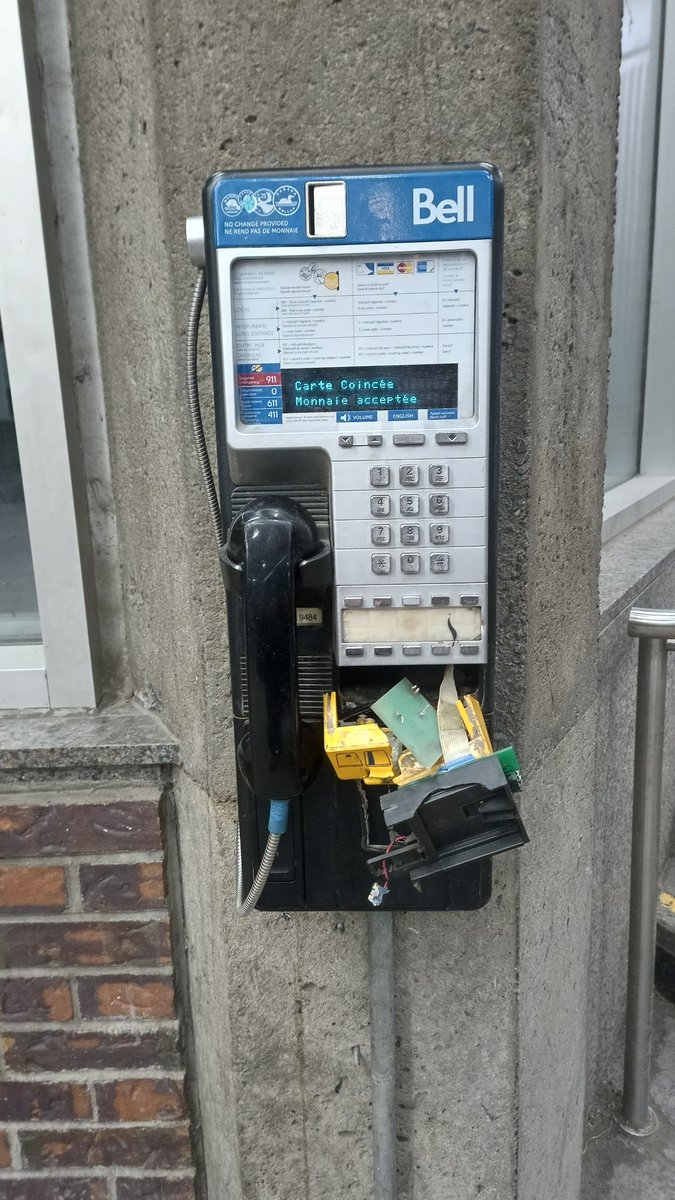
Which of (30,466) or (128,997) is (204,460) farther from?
(128,997)

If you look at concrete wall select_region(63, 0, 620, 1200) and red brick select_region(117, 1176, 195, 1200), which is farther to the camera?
red brick select_region(117, 1176, 195, 1200)

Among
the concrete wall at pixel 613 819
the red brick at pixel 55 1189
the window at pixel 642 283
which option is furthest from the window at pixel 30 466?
the window at pixel 642 283

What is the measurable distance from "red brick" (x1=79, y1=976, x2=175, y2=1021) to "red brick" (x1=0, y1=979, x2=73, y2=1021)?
0.03 metres

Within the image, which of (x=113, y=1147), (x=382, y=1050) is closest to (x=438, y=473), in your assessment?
(x=382, y=1050)

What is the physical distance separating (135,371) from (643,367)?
Answer: 2.72 m

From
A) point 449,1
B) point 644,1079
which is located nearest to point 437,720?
point 449,1

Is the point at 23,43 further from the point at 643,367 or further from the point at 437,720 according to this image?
the point at 643,367

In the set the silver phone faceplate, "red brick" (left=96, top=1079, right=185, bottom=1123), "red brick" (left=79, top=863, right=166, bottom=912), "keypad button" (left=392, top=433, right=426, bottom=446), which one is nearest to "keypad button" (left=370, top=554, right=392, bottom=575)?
the silver phone faceplate

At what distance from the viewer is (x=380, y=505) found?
955 millimetres

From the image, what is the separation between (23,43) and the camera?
1.25m

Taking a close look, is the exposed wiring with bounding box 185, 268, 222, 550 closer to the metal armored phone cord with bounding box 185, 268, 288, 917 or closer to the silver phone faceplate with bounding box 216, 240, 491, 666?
the metal armored phone cord with bounding box 185, 268, 288, 917

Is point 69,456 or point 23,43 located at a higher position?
point 23,43

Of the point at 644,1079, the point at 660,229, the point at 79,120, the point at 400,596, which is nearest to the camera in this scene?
the point at 400,596

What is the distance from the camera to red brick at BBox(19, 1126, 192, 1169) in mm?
1577
